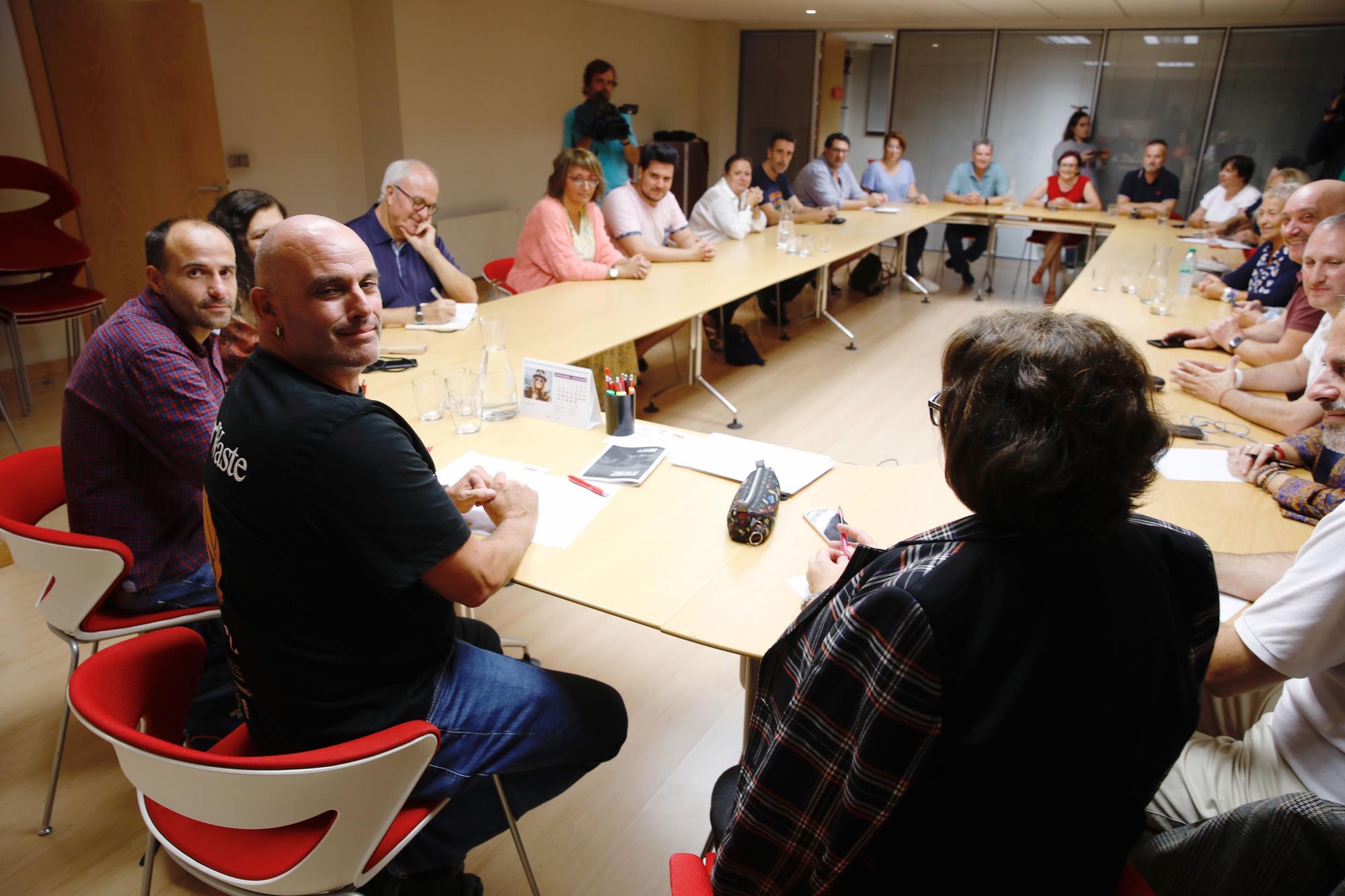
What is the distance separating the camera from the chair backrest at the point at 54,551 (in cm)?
169

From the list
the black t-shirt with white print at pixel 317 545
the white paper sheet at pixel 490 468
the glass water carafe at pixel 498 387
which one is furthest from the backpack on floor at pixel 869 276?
the black t-shirt with white print at pixel 317 545

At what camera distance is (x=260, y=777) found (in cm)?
113

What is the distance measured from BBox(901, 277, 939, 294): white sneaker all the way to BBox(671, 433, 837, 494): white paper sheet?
225 inches

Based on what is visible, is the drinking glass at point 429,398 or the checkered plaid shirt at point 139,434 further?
the drinking glass at point 429,398

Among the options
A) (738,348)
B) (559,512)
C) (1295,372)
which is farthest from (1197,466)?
(738,348)

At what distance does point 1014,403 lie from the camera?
0.92 m

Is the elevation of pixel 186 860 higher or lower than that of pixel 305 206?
lower

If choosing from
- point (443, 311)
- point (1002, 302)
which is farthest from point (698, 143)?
point (443, 311)

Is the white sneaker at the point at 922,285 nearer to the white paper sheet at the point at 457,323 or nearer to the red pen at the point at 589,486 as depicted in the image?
the white paper sheet at the point at 457,323

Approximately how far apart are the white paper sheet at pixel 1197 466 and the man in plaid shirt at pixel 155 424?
7.82 ft

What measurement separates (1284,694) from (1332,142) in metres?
7.36

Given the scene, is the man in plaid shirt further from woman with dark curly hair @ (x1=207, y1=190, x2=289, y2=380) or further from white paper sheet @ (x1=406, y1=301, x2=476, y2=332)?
white paper sheet @ (x1=406, y1=301, x2=476, y2=332)

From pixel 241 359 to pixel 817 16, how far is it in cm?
776

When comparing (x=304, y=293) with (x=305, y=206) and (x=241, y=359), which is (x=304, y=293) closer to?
(x=241, y=359)
